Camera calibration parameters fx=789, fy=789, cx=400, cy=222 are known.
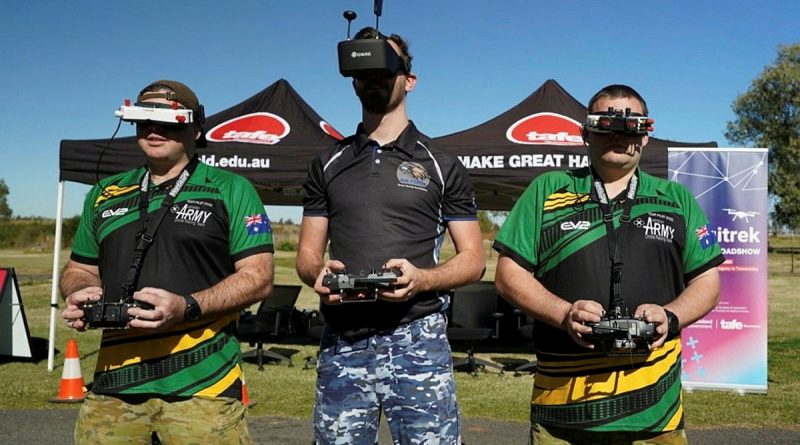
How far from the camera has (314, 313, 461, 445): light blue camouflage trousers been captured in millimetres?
2822

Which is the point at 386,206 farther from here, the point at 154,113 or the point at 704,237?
the point at 704,237

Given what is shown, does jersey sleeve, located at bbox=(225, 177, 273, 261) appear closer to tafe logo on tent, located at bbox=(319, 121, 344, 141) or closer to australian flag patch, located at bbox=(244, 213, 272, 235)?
australian flag patch, located at bbox=(244, 213, 272, 235)

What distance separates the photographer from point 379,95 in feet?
9.68

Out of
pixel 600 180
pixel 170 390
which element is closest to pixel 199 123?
pixel 170 390

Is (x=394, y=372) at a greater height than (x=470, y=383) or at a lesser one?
greater

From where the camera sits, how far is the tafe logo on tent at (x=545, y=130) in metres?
9.14

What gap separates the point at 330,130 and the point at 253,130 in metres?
0.99

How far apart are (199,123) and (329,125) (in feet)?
24.0

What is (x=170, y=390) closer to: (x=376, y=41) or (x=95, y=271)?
(x=95, y=271)

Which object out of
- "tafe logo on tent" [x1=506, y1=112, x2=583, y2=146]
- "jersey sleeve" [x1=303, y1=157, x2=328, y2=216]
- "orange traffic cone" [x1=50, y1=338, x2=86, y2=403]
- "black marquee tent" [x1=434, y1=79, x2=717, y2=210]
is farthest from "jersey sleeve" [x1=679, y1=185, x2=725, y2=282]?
"orange traffic cone" [x1=50, y1=338, x2=86, y2=403]

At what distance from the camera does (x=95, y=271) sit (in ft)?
10.2

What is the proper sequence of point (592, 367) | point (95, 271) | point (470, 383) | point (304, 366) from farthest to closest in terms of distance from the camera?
1. point (304, 366)
2. point (470, 383)
3. point (95, 271)
4. point (592, 367)

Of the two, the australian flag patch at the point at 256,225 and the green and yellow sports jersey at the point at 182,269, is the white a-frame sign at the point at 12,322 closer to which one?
the green and yellow sports jersey at the point at 182,269

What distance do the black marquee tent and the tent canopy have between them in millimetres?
1622
